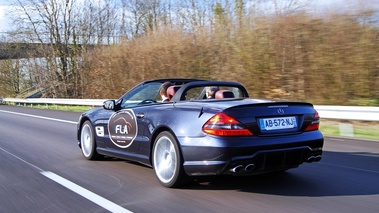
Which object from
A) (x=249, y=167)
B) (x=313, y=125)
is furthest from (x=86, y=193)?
(x=313, y=125)

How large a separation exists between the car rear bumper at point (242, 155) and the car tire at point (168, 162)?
0.14m

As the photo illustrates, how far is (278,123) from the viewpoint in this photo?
16.5 feet

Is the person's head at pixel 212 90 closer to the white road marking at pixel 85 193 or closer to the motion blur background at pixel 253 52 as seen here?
the white road marking at pixel 85 193

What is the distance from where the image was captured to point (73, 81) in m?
32.3

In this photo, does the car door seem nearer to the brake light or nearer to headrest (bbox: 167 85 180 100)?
headrest (bbox: 167 85 180 100)

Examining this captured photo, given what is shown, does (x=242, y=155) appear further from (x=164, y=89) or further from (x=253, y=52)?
(x=253, y=52)

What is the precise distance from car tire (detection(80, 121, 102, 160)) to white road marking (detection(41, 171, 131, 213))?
973 millimetres

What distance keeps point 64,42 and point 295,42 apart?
23439 mm

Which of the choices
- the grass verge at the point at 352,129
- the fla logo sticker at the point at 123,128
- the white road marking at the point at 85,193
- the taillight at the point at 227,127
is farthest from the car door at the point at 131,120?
the grass verge at the point at 352,129

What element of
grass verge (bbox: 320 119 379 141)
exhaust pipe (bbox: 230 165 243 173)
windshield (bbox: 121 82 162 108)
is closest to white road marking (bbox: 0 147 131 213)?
exhaust pipe (bbox: 230 165 243 173)

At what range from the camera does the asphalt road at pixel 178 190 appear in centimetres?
458

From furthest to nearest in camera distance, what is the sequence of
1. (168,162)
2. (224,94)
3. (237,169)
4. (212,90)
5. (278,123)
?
1. (212,90)
2. (224,94)
3. (168,162)
4. (278,123)
5. (237,169)

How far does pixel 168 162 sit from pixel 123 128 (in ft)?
4.06

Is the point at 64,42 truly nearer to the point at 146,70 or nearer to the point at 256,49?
the point at 146,70
